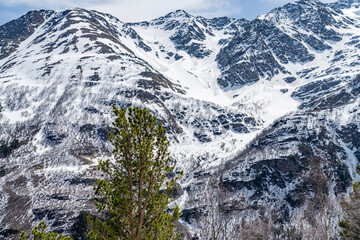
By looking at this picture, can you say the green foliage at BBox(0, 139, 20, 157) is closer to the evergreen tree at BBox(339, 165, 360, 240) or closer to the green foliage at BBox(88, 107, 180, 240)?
the green foliage at BBox(88, 107, 180, 240)

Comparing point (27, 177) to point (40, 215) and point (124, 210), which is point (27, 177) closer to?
point (40, 215)

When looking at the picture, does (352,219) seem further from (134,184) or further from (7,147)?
(7,147)

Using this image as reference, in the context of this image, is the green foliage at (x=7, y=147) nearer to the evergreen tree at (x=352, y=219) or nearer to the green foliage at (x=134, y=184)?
the green foliage at (x=134, y=184)

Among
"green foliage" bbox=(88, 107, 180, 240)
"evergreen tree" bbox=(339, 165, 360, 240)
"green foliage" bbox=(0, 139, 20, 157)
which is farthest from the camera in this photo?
"green foliage" bbox=(0, 139, 20, 157)

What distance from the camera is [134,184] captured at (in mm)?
17250

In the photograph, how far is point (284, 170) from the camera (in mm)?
184500

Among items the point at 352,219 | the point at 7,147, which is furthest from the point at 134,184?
the point at 7,147

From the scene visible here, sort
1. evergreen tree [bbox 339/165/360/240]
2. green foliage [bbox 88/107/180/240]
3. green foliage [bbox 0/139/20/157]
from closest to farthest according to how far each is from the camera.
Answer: green foliage [bbox 88/107/180/240], evergreen tree [bbox 339/165/360/240], green foliage [bbox 0/139/20/157]

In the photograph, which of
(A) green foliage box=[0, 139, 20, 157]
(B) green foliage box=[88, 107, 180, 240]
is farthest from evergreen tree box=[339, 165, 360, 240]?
(A) green foliage box=[0, 139, 20, 157]

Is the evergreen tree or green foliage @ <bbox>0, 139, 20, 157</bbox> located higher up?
green foliage @ <bbox>0, 139, 20, 157</bbox>

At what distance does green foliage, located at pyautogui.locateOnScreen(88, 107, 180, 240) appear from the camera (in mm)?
16391

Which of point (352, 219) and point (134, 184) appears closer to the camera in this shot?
point (134, 184)

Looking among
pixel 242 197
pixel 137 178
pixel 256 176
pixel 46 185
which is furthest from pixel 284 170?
pixel 137 178

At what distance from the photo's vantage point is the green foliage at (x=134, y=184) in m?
16.4
